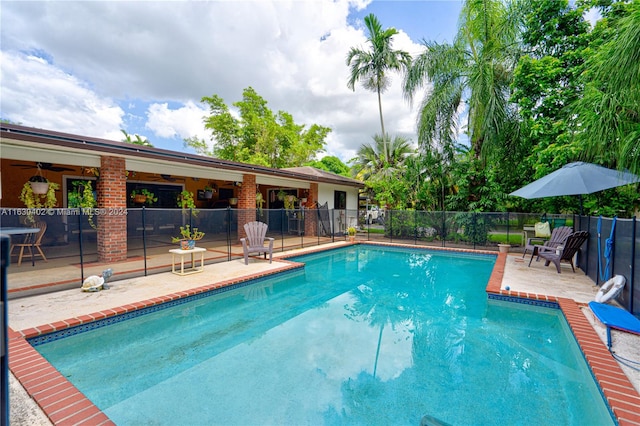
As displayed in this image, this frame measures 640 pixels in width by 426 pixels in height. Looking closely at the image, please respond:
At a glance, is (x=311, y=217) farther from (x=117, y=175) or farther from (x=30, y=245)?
(x=30, y=245)

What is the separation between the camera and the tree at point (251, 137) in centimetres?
2397

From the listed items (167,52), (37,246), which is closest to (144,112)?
(167,52)

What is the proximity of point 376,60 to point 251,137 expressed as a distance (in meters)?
12.9

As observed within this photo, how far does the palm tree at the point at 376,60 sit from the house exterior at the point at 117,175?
20.0 feet

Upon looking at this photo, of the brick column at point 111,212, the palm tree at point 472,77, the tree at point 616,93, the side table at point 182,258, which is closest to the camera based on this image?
the tree at point 616,93

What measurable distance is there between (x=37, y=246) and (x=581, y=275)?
11204mm

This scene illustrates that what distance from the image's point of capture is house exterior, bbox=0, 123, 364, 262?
217 inches

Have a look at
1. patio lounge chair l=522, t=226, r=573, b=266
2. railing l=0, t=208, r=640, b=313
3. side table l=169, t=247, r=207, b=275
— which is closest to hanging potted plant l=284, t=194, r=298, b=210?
railing l=0, t=208, r=640, b=313

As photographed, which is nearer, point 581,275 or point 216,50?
point 581,275

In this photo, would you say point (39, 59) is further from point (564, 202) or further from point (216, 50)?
point (564, 202)

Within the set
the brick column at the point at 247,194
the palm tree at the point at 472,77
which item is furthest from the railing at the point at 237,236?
the palm tree at the point at 472,77

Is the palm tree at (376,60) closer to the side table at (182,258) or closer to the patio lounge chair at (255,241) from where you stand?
the patio lounge chair at (255,241)

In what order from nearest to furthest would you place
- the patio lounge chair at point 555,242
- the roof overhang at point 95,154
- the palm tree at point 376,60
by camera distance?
the roof overhang at point 95,154, the patio lounge chair at point 555,242, the palm tree at point 376,60

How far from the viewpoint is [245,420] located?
2.38 meters
